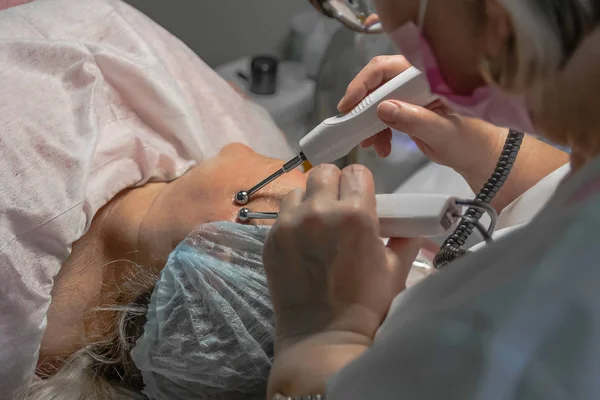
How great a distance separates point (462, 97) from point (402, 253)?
25cm

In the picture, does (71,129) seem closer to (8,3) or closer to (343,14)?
(8,3)

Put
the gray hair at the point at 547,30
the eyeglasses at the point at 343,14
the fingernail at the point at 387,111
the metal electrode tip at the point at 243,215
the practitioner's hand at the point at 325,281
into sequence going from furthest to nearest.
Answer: the eyeglasses at the point at 343,14 < the metal electrode tip at the point at 243,215 < the fingernail at the point at 387,111 < the practitioner's hand at the point at 325,281 < the gray hair at the point at 547,30

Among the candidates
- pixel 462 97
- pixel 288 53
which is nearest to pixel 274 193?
pixel 462 97

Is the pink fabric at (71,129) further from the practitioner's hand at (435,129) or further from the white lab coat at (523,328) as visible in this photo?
the white lab coat at (523,328)

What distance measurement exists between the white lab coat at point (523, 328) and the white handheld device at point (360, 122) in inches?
17.7

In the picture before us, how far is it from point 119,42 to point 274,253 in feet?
2.29

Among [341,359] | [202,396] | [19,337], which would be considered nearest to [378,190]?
[202,396]

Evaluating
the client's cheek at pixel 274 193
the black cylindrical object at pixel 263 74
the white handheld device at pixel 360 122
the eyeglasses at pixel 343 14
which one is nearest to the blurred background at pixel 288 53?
the black cylindrical object at pixel 263 74

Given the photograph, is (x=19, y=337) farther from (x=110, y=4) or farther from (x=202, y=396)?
(x=110, y=4)

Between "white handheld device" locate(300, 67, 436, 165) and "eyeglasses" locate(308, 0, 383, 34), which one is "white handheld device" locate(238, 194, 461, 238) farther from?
"eyeglasses" locate(308, 0, 383, 34)

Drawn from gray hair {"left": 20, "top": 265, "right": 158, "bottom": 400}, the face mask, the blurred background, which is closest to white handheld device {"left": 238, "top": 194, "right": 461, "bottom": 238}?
the face mask

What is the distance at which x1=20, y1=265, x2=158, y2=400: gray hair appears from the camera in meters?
0.97

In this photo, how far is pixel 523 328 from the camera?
44cm

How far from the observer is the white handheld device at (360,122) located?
0.91 meters
